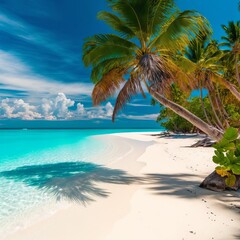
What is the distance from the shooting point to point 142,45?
773 cm

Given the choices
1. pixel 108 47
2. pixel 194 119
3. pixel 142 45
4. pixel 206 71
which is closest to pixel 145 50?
pixel 142 45

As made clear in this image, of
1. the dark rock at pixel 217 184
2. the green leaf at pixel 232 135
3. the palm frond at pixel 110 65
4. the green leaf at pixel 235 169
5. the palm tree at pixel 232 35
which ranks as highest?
the palm tree at pixel 232 35

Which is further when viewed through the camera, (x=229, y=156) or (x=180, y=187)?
(x=180, y=187)

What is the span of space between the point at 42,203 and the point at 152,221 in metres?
2.82

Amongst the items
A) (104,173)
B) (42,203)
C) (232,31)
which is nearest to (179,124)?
(232,31)

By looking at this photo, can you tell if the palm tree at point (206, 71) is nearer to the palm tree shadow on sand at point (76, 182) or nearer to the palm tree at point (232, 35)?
the palm tree at point (232, 35)

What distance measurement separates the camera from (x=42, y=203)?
5488 mm

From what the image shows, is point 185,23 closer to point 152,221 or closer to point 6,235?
point 152,221

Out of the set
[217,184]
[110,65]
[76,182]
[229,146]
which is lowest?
[76,182]

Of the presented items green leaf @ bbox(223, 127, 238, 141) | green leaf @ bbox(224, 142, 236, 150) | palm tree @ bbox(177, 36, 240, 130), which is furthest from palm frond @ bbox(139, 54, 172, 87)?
green leaf @ bbox(224, 142, 236, 150)

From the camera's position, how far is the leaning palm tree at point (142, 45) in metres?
6.93

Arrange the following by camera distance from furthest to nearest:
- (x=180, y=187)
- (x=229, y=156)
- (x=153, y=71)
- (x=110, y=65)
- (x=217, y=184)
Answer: (x=110, y=65) < (x=153, y=71) < (x=180, y=187) < (x=217, y=184) < (x=229, y=156)

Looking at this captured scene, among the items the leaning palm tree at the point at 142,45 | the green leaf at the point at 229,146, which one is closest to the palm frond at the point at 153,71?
the leaning palm tree at the point at 142,45

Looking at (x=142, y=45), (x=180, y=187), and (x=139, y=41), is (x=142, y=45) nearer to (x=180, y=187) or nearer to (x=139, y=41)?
(x=139, y=41)
